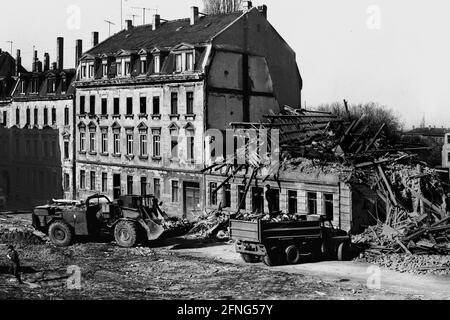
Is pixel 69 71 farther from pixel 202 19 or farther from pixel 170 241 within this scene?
pixel 170 241

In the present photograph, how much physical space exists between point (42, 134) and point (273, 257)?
35120mm

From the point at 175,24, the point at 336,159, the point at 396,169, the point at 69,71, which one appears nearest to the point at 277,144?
the point at 336,159

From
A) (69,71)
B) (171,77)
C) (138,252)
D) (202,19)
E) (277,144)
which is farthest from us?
(69,71)

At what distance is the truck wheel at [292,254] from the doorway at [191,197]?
15.3 m

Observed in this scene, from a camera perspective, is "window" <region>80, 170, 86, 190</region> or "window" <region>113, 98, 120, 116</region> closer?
"window" <region>113, 98, 120, 116</region>

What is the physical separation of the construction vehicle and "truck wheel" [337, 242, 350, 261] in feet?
26.2

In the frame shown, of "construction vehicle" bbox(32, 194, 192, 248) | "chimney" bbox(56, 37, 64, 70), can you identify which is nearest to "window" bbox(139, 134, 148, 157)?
"construction vehicle" bbox(32, 194, 192, 248)

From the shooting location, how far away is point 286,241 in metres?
25.6

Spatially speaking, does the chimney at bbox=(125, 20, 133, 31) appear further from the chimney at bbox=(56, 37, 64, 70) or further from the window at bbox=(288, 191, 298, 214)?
the window at bbox=(288, 191, 298, 214)

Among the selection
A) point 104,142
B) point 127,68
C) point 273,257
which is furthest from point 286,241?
point 104,142

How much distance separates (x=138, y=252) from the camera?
28234 millimetres

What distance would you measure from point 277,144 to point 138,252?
11.8 metres

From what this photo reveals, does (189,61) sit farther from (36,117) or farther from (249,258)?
(36,117)

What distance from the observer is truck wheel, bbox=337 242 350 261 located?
26.5 metres
